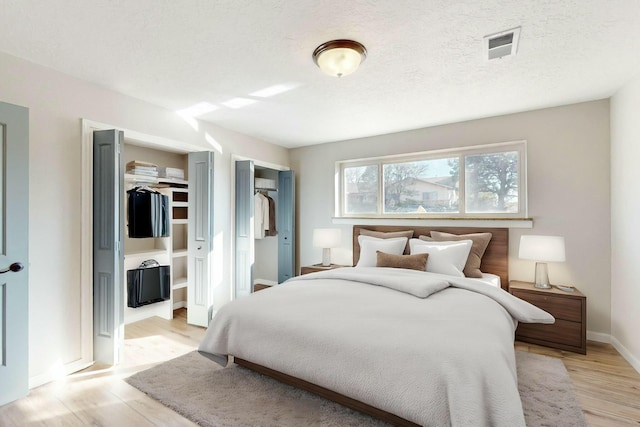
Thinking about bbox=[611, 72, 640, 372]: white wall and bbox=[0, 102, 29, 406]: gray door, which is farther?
bbox=[611, 72, 640, 372]: white wall

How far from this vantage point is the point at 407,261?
322 centimetres

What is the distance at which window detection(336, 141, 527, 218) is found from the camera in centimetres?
356

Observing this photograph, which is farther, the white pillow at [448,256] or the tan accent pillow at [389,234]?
the tan accent pillow at [389,234]

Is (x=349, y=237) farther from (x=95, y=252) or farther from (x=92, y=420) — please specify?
(x=92, y=420)

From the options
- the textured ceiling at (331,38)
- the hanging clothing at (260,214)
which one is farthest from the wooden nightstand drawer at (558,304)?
the hanging clothing at (260,214)

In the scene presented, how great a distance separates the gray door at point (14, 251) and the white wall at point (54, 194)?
0.17 meters

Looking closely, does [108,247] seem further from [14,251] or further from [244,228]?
[244,228]

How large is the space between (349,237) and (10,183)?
3560 mm

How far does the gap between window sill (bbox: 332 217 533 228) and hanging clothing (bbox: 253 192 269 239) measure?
110cm

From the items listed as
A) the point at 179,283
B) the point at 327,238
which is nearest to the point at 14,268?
the point at 179,283

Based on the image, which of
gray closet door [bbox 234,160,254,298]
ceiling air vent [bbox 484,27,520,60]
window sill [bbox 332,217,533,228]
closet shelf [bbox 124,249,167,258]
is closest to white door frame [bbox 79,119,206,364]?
closet shelf [bbox 124,249,167,258]

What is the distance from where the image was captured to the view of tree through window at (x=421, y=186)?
3.93 metres

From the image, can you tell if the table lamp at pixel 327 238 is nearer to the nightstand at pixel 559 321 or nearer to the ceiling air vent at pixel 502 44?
the nightstand at pixel 559 321

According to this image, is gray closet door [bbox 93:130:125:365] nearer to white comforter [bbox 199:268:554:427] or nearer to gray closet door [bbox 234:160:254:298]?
white comforter [bbox 199:268:554:427]
